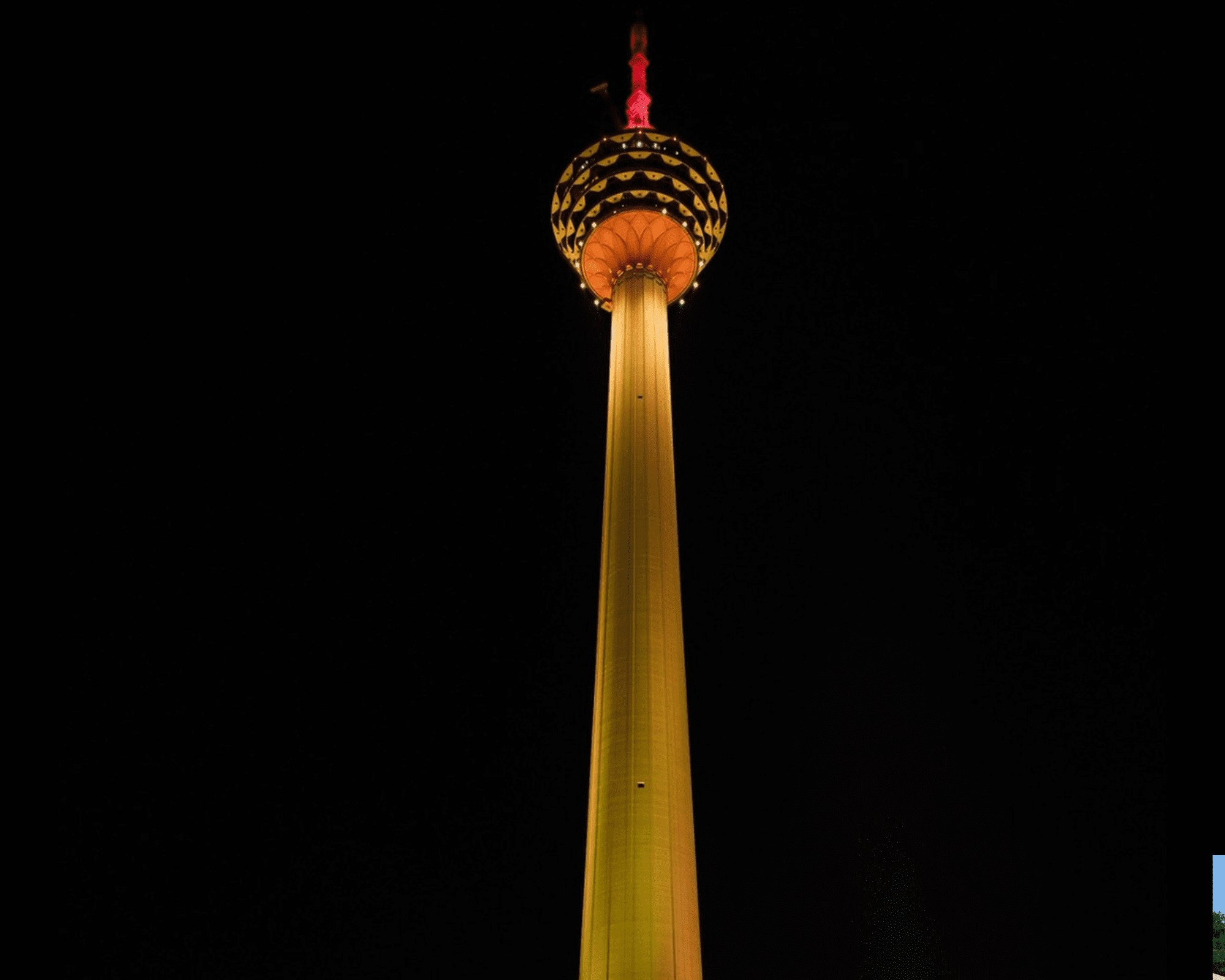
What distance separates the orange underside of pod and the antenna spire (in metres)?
5.08

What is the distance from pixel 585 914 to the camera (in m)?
27.9

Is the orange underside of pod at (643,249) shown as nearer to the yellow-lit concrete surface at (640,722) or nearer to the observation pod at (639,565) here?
the observation pod at (639,565)

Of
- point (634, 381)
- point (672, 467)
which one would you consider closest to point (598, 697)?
point (672, 467)

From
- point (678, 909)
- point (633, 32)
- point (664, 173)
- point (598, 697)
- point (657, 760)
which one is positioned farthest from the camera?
point (633, 32)

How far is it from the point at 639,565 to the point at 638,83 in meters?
24.7

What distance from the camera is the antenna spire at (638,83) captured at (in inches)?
1829

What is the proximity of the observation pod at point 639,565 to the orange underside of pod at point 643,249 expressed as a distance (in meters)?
0.05

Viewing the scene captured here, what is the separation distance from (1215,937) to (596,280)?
3408 cm

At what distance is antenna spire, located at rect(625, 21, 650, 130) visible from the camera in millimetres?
46469

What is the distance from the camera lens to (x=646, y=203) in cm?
4281

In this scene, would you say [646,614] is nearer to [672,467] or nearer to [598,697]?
[598,697]

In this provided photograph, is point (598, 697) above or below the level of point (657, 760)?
above

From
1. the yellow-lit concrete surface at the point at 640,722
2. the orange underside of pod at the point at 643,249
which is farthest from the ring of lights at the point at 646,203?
the yellow-lit concrete surface at the point at 640,722

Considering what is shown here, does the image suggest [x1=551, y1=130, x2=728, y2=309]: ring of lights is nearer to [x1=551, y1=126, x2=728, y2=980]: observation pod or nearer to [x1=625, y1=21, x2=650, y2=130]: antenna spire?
[x1=551, y1=126, x2=728, y2=980]: observation pod
